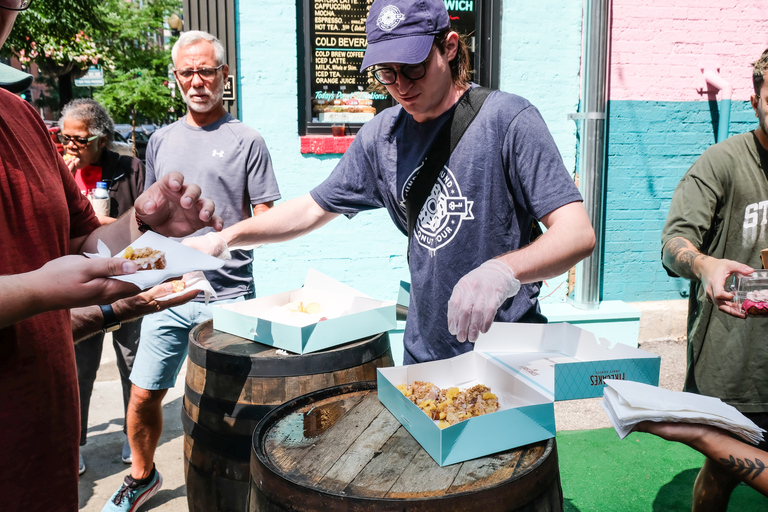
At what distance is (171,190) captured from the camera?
178 cm

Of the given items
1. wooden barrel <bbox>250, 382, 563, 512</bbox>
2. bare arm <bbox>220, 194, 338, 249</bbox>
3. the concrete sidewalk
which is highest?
bare arm <bbox>220, 194, 338, 249</bbox>

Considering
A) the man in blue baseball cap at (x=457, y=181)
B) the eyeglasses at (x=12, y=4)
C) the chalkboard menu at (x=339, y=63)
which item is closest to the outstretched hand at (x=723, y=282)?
the man in blue baseball cap at (x=457, y=181)

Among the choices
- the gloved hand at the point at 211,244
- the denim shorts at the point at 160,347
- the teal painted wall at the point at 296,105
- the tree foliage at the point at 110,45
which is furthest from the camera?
the tree foliage at the point at 110,45

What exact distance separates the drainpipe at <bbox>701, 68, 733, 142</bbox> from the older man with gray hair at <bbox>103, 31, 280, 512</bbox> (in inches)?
161

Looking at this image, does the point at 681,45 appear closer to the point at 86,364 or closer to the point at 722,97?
the point at 722,97

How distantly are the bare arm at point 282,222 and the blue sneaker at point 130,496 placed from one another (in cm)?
158

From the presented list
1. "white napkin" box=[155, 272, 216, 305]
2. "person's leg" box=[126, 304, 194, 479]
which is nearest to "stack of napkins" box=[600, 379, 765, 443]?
"white napkin" box=[155, 272, 216, 305]

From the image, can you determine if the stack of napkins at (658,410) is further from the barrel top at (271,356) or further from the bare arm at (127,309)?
the bare arm at (127,309)

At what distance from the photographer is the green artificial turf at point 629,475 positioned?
305 cm

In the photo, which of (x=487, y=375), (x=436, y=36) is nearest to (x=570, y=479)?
(x=487, y=375)

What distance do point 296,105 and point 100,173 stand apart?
1.56m

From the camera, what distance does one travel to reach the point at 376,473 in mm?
1452

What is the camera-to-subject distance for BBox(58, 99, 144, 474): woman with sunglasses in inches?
143

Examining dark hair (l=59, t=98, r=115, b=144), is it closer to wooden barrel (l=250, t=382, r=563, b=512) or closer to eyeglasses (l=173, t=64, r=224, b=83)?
eyeglasses (l=173, t=64, r=224, b=83)
